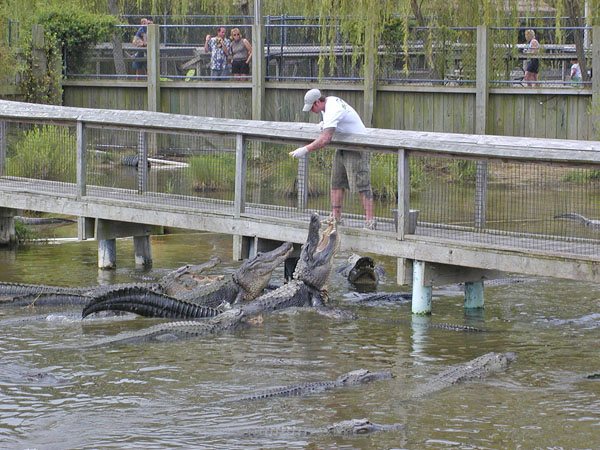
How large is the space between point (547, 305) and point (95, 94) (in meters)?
13.7

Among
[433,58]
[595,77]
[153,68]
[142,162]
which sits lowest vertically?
[142,162]

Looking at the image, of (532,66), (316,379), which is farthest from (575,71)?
(316,379)

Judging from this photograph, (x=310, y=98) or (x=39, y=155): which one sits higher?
(x=310, y=98)

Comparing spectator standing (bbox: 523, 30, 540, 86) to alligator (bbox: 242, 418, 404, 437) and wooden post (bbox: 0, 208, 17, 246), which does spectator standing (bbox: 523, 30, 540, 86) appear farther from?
alligator (bbox: 242, 418, 404, 437)

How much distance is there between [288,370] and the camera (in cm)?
848

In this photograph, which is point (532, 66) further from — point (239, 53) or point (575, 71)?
point (239, 53)

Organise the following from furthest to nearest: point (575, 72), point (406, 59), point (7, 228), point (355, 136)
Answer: point (575, 72), point (406, 59), point (7, 228), point (355, 136)

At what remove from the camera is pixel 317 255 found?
423 inches

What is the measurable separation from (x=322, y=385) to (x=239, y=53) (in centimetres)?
1471

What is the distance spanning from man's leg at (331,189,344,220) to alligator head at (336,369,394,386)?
293 centimetres

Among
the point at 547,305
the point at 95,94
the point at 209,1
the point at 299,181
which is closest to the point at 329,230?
the point at 299,181

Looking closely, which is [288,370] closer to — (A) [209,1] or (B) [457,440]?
(B) [457,440]

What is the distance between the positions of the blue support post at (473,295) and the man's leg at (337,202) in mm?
1430

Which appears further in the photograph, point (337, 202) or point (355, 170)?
point (337, 202)
